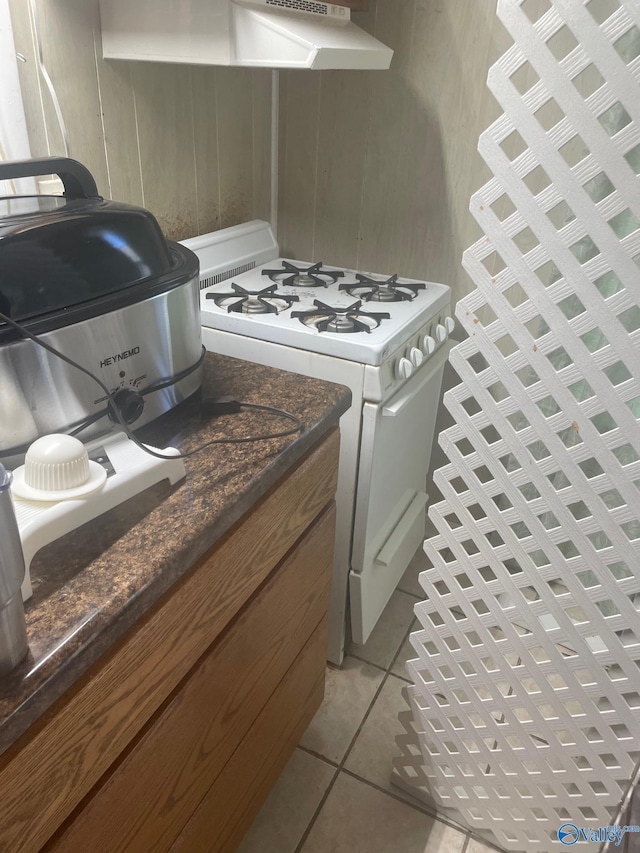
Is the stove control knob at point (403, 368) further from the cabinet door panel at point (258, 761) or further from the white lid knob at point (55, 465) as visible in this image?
the white lid knob at point (55, 465)

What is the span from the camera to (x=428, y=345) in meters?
1.59

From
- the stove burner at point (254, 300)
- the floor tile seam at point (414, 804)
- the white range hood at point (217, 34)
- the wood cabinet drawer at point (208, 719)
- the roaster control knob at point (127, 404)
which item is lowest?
the floor tile seam at point (414, 804)

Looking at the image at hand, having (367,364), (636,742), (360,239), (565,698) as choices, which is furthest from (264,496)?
(360,239)

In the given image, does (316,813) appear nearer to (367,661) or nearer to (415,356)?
(367,661)

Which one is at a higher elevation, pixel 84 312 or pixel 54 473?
pixel 84 312

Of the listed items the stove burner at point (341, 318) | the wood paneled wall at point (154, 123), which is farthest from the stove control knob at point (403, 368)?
the wood paneled wall at point (154, 123)

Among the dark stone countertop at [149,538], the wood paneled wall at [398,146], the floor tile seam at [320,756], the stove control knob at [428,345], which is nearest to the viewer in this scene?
the dark stone countertop at [149,538]

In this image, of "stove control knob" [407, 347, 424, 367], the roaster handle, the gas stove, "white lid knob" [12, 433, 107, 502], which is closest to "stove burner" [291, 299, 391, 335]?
the gas stove

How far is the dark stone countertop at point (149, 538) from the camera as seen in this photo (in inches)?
22.7

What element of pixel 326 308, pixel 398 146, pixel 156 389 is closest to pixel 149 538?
pixel 156 389

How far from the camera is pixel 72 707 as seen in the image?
0.61 m

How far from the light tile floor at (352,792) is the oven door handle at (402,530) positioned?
332 mm

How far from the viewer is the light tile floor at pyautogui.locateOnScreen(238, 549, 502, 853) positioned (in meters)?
1.33

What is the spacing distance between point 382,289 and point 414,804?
4.22 ft
